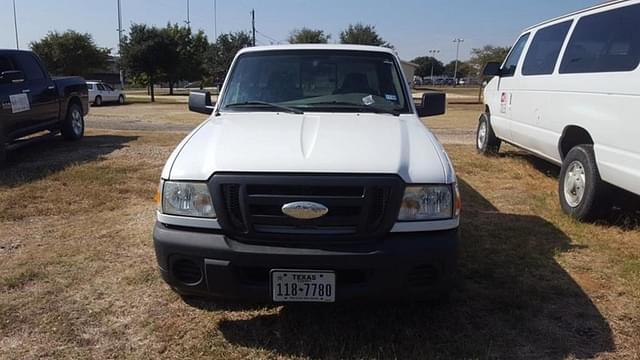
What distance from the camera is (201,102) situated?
4.93 meters

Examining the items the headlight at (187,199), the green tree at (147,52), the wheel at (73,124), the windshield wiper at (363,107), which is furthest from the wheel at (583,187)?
the green tree at (147,52)

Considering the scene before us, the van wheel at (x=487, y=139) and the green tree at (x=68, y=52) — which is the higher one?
the green tree at (x=68, y=52)

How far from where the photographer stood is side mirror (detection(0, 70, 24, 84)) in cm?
786

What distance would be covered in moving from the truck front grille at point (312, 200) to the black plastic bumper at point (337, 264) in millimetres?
74

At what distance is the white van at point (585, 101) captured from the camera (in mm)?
4452

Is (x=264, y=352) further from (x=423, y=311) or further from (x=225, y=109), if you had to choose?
(x=225, y=109)

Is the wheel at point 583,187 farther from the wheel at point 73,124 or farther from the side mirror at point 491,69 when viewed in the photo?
the wheel at point 73,124

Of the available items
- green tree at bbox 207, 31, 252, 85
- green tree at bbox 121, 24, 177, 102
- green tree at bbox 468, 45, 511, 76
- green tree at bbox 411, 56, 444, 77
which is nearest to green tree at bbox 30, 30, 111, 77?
green tree at bbox 121, 24, 177, 102

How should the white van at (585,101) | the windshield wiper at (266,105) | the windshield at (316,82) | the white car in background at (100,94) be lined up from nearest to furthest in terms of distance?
the windshield wiper at (266,105) → the windshield at (316,82) → the white van at (585,101) → the white car in background at (100,94)

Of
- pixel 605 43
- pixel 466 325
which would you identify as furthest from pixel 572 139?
pixel 466 325

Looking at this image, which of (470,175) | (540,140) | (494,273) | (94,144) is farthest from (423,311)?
(94,144)

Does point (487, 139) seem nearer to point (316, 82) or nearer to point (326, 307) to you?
point (316, 82)

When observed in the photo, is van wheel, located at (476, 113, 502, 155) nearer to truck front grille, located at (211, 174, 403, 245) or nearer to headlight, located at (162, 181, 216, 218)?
truck front grille, located at (211, 174, 403, 245)

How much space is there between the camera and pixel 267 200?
2766mm
